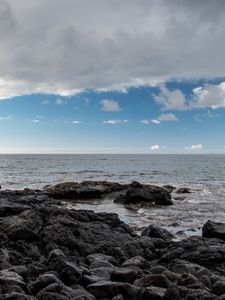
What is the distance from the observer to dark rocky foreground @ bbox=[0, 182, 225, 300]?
27.0ft

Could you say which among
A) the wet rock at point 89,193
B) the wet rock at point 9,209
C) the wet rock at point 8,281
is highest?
the wet rock at point 9,209

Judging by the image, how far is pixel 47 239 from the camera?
13406mm

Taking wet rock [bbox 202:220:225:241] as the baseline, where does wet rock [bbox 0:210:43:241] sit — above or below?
above

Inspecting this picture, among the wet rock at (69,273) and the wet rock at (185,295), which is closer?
the wet rock at (185,295)

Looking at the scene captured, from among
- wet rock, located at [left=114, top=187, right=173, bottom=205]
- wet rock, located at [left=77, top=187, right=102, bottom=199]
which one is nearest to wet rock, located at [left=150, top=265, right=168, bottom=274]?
wet rock, located at [left=114, top=187, right=173, bottom=205]

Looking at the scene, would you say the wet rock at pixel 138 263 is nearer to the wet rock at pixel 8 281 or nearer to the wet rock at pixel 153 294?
the wet rock at pixel 153 294

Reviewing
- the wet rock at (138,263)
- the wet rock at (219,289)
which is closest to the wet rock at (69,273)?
the wet rock at (138,263)

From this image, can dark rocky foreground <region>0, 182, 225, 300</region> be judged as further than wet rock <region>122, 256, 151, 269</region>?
No

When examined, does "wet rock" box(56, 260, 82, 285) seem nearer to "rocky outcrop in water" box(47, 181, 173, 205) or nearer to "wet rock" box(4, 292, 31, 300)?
"wet rock" box(4, 292, 31, 300)

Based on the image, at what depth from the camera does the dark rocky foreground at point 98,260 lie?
8227mm

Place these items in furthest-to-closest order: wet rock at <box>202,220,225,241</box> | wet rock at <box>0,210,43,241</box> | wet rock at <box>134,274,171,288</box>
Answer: wet rock at <box>202,220,225,241</box> → wet rock at <box>0,210,43,241</box> → wet rock at <box>134,274,171,288</box>

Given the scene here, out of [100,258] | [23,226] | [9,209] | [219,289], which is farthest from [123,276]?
[9,209]

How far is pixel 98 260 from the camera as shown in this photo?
1176 cm

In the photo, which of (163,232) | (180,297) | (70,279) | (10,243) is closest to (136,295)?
(180,297)
